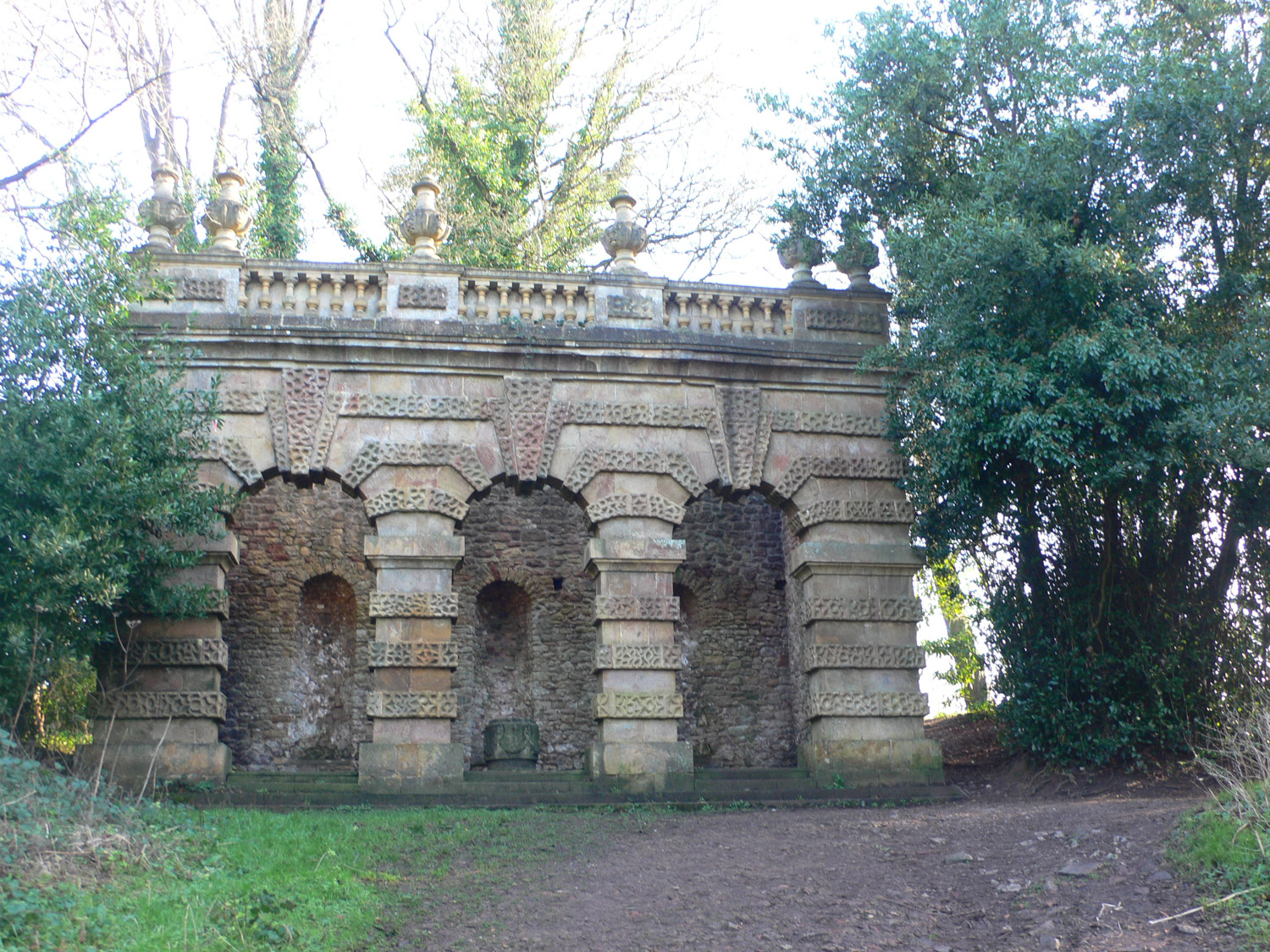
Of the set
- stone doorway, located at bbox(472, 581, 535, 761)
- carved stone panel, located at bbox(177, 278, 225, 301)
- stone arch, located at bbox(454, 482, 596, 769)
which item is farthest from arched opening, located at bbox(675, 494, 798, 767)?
carved stone panel, located at bbox(177, 278, 225, 301)

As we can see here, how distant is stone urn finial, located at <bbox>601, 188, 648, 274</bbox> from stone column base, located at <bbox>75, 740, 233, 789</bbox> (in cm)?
672

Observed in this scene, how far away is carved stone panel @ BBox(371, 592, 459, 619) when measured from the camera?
11375mm

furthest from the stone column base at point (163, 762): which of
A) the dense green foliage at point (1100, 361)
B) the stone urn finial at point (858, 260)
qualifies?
the stone urn finial at point (858, 260)

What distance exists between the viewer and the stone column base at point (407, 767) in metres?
10.9

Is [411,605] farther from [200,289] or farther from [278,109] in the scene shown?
[278,109]

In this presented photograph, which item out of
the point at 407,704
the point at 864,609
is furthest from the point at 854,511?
the point at 407,704

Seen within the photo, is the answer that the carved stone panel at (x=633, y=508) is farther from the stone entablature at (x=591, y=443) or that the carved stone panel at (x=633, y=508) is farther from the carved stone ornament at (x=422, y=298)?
the carved stone ornament at (x=422, y=298)

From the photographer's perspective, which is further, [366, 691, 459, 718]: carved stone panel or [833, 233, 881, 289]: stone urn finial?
[833, 233, 881, 289]: stone urn finial

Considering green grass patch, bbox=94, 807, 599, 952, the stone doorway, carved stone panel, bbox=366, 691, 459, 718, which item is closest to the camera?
green grass patch, bbox=94, 807, 599, 952

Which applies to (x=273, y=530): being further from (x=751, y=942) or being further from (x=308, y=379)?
(x=751, y=942)

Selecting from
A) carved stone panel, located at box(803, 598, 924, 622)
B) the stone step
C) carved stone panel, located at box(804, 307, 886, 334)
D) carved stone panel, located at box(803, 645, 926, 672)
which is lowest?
the stone step

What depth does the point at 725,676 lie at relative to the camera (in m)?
16.0

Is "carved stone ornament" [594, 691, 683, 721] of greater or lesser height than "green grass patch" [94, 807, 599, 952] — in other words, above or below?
above

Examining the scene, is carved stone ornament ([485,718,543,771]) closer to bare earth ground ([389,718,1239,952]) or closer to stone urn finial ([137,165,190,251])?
bare earth ground ([389,718,1239,952])
